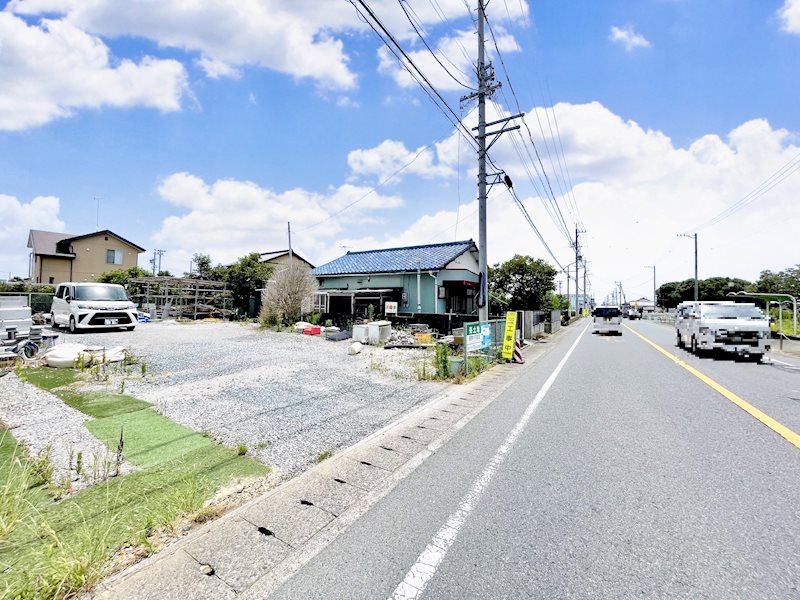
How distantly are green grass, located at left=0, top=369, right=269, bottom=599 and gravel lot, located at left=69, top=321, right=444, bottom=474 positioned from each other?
0.43 m

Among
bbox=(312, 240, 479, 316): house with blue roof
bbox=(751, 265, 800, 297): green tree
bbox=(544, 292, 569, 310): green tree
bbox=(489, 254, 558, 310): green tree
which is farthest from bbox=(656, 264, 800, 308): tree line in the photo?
bbox=(312, 240, 479, 316): house with blue roof

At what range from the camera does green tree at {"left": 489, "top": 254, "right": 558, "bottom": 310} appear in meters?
28.2

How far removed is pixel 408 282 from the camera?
21.8m

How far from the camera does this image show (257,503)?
3.17 meters

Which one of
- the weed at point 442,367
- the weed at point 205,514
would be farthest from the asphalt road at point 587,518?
the weed at point 442,367

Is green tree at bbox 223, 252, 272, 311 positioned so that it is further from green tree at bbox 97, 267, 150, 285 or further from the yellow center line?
the yellow center line

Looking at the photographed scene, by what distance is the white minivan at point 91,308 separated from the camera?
14.9m

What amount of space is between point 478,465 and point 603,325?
24.0 meters

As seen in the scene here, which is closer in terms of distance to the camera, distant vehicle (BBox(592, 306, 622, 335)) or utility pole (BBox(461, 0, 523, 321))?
utility pole (BBox(461, 0, 523, 321))

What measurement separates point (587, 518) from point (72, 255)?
45.8 metres

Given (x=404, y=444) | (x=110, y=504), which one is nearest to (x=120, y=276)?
(x=110, y=504)

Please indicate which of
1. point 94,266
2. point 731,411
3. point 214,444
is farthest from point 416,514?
point 94,266

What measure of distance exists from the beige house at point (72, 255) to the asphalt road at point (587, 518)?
44010mm

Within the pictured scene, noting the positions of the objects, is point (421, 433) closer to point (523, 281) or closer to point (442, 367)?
point (442, 367)
